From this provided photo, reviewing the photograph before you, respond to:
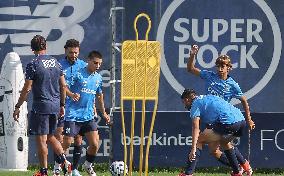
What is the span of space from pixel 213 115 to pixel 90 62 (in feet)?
7.28

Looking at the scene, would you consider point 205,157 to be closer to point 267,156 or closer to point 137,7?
point 267,156

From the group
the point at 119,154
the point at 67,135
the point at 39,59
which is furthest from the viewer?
the point at 119,154

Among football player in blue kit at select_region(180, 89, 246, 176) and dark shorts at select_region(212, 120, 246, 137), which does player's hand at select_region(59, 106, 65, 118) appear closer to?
football player in blue kit at select_region(180, 89, 246, 176)

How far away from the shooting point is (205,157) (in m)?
19.5

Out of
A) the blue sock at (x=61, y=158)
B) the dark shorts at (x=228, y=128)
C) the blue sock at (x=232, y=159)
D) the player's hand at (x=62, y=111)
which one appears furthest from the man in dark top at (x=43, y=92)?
the blue sock at (x=232, y=159)

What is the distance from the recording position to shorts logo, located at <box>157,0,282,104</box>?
1964 cm

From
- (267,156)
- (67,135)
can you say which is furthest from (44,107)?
(267,156)

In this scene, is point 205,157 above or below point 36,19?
below

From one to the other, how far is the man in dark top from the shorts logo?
4845 millimetres

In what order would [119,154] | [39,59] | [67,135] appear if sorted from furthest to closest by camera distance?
[119,154], [67,135], [39,59]

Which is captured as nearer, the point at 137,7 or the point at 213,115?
the point at 213,115

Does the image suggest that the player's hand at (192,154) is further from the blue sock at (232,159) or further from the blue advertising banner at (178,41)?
the blue advertising banner at (178,41)

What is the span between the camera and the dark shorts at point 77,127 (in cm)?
1627

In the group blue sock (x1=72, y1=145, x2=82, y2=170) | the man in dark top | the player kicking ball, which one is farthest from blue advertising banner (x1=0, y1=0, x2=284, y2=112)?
the man in dark top
